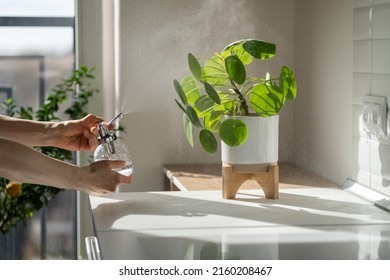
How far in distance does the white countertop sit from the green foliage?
529 millimetres

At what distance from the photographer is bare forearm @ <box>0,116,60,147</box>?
4.42 ft

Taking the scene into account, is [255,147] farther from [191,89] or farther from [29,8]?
[29,8]

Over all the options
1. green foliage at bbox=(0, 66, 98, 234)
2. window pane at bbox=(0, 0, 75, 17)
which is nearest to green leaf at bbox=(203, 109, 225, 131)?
green foliage at bbox=(0, 66, 98, 234)

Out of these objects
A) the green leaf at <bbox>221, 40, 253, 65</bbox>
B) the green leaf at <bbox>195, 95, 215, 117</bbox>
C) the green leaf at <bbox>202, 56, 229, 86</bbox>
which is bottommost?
the green leaf at <bbox>195, 95, 215, 117</bbox>

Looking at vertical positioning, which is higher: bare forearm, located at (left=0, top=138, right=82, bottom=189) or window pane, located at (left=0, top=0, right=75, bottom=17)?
window pane, located at (left=0, top=0, right=75, bottom=17)

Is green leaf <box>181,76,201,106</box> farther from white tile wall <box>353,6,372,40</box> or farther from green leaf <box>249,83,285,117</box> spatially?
white tile wall <box>353,6,372,40</box>

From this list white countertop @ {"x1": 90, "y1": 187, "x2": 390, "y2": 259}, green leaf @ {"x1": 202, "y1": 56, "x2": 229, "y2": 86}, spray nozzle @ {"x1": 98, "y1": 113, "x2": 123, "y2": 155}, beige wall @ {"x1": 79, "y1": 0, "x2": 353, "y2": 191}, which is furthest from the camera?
beige wall @ {"x1": 79, "y1": 0, "x2": 353, "y2": 191}

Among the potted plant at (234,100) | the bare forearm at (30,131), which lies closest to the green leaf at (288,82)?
the potted plant at (234,100)

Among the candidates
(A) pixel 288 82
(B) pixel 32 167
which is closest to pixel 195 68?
(A) pixel 288 82

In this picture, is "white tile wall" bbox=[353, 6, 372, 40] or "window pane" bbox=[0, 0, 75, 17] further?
"window pane" bbox=[0, 0, 75, 17]

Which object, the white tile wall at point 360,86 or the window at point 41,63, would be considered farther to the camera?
the window at point 41,63

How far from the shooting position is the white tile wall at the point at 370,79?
4.29ft

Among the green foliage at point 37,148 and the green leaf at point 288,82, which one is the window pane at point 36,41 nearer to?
the green foliage at point 37,148
